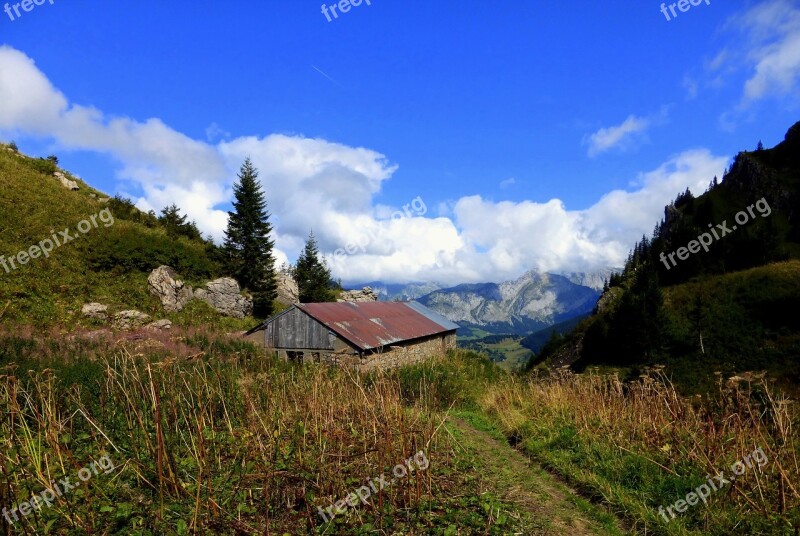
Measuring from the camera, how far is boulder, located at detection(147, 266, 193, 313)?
29281 mm

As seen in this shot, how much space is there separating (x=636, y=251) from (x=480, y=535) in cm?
12423

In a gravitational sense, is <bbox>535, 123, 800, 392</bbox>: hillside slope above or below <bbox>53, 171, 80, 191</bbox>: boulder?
below

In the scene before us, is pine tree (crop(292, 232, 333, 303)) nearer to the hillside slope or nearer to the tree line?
the tree line

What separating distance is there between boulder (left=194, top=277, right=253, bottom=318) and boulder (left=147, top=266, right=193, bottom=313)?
3.98 ft

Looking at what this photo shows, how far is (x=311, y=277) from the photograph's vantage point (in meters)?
47.0

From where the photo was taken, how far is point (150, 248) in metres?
31.4

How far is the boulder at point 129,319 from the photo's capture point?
2511cm

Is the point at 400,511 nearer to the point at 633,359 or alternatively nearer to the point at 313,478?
the point at 313,478

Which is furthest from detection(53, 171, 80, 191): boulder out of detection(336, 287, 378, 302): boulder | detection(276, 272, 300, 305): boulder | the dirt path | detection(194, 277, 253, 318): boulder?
the dirt path

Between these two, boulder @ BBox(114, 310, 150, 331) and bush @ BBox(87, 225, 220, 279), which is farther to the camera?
bush @ BBox(87, 225, 220, 279)

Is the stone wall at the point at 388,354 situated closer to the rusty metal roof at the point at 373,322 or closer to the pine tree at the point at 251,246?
the rusty metal roof at the point at 373,322

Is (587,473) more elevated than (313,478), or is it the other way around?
(313,478)

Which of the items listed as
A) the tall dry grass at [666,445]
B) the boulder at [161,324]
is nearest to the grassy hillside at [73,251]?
the boulder at [161,324]

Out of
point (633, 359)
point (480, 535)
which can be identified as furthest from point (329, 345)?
point (633, 359)
